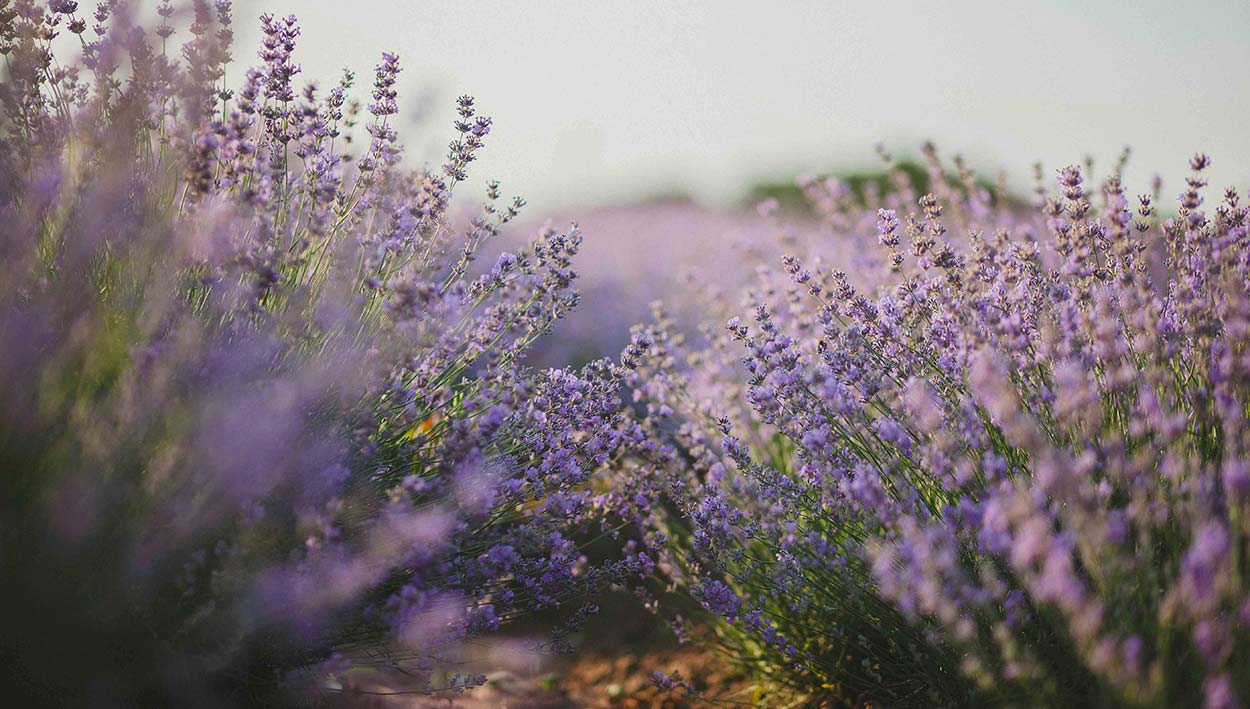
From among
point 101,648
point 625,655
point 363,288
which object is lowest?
point 625,655

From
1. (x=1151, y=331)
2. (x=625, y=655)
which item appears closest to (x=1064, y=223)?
(x=1151, y=331)

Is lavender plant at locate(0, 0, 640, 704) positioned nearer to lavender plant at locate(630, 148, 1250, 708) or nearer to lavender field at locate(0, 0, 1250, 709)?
lavender field at locate(0, 0, 1250, 709)

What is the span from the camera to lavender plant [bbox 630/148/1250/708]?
1366 millimetres

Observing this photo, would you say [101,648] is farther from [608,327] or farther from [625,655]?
[608,327]

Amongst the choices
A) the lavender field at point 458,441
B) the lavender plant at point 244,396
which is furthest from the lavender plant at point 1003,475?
the lavender plant at point 244,396

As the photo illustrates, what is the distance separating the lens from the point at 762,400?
2061mm

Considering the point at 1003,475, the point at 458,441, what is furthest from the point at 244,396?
the point at 1003,475

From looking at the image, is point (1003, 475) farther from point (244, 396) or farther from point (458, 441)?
point (244, 396)

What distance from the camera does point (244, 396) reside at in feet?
5.31

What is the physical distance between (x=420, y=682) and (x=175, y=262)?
136 centimetres

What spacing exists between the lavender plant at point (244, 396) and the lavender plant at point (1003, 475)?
19.4 inches

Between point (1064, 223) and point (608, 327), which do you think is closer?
point (1064, 223)

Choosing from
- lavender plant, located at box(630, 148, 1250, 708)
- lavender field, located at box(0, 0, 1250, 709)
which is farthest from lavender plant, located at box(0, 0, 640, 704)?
lavender plant, located at box(630, 148, 1250, 708)

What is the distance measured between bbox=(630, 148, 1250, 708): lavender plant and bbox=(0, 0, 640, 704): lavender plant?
0.49 metres
